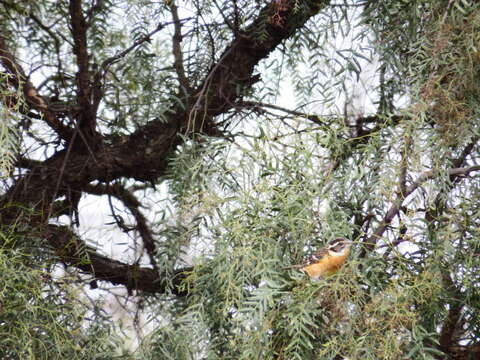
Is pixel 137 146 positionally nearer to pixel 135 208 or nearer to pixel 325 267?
pixel 135 208

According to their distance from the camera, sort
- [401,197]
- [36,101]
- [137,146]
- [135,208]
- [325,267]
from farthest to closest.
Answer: [135,208], [137,146], [36,101], [401,197], [325,267]

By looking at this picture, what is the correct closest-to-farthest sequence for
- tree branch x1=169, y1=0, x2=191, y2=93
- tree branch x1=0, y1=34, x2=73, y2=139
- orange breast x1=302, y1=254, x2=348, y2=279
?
orange breast x1=302, y1=254, x2=348, y2=279
tree branch x1=0, y1=34, x2=73, y2=139
tree branch x1=169, y1=0, x2=191, y2=93

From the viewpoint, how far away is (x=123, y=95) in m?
2.45

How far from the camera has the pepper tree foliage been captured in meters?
1.40

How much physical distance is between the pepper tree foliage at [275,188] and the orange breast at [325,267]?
0.02 meters

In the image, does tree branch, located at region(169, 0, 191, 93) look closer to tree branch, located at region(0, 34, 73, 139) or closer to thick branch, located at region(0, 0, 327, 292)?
thick branch, located at region(0, 0, 327, 292)

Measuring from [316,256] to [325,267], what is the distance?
0.04 m

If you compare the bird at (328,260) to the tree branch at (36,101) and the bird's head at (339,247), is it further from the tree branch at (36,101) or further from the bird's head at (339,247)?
the tree branch at (36,101)

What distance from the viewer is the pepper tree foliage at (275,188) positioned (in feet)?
4.59

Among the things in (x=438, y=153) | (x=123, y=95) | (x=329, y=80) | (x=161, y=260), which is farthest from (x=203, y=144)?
(x=123, y=95)

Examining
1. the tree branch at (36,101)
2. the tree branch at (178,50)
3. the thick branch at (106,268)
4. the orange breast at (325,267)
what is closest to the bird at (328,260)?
the orange breast at (325,267)

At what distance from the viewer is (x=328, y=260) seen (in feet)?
4.49

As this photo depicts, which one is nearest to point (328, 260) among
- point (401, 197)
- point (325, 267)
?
point (325, 267)

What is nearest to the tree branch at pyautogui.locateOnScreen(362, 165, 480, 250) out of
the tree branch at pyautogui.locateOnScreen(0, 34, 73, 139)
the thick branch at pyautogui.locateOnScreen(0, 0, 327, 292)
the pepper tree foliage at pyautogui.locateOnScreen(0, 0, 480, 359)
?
the pepper tree foliage at pyautogui.locateOnScreen(0, 0, 480, 359)
